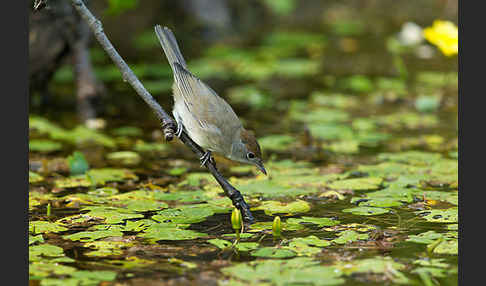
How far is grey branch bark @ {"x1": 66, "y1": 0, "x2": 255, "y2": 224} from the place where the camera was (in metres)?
4.63

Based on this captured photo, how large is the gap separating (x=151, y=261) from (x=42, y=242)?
784 mm

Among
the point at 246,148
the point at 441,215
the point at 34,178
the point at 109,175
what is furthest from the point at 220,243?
the point at 34,178

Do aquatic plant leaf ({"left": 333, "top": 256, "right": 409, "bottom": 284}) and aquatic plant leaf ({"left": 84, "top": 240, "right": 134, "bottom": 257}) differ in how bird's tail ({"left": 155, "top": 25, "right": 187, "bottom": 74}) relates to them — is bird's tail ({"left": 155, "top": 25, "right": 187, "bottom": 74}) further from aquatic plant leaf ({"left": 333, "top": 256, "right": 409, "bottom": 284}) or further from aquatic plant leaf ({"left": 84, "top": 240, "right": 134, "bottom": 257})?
aquatic plant leaf ({"left": 333, "top": 256, "right": 409, "bottom": 284})

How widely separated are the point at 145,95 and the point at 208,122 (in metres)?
0.62

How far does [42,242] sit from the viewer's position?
172 inches

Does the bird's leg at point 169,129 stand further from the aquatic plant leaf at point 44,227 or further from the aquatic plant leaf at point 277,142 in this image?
the aquatic plant leaf at point 277,142

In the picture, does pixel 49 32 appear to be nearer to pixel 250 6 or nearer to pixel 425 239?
pixel 425 239

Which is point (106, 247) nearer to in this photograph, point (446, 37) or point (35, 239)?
point (35, 239)

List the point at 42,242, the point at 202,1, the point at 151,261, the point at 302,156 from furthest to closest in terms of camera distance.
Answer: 1. the point at 202,1
2. the point at 302,156
3. the point at 42,242
4. the point at 151,261

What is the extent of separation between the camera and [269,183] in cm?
582

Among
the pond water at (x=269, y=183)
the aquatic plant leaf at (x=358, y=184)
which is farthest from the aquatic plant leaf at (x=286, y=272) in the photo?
the aquatic plant leaf at (x=358, y=184)

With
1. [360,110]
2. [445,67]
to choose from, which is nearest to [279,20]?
[445,67]

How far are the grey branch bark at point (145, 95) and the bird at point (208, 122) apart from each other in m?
0.14

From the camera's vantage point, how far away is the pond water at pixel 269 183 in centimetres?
404
